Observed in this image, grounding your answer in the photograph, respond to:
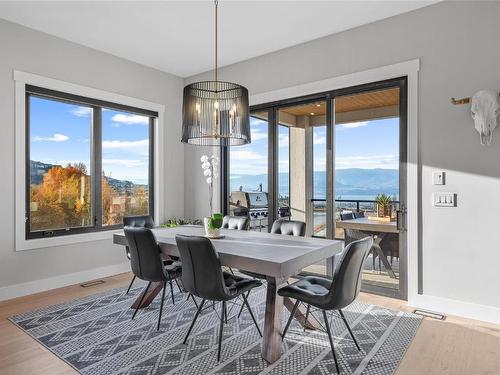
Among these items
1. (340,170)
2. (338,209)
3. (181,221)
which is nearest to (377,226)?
(338,209)

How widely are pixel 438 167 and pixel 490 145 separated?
0.45 meters

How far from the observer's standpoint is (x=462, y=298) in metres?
3.18

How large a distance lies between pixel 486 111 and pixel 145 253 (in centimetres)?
320

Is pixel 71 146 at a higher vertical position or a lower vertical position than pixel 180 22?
lower

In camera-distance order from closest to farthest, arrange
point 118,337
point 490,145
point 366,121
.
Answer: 1. point 118,337
2. point 490,145
3. point 366,121

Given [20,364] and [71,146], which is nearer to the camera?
[20,364]

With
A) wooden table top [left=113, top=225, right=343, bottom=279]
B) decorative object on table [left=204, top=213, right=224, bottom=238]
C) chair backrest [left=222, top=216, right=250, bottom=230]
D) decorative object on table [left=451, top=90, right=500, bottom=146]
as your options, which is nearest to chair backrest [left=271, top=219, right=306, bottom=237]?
wooden table top [left=113, top=225, right=343, bottom=279]

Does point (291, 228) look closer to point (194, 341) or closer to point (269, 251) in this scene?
point (269, 251)

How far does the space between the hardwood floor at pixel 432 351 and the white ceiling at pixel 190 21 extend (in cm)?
304

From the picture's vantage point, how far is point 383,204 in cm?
384

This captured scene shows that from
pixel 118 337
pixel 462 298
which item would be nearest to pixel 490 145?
pixel 462 298

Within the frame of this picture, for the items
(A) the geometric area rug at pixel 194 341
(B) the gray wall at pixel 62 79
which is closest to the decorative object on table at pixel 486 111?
(A) the geometric area rug at pixel 194 341

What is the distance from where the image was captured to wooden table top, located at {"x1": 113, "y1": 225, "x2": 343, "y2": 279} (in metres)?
2.17

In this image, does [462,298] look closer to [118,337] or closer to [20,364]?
[118,337]
